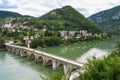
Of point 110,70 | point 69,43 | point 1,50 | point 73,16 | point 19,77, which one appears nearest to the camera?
point 110,70

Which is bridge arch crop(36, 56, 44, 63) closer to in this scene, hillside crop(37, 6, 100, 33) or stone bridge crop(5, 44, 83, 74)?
stone bridge crop(5, 44, 83, 74)

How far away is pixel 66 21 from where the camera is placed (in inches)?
6339

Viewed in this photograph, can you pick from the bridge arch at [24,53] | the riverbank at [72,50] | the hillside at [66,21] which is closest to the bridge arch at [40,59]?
the riverbank at [72,50]

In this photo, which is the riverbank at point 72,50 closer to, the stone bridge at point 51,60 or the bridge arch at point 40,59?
the bridge arch at point 40,59

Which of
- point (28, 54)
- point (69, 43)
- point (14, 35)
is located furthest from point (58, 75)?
point (14, 35)

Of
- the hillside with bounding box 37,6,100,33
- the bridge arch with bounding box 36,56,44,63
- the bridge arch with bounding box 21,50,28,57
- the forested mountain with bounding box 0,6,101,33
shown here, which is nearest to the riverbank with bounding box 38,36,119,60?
the bridge arch with bounding box 36,56,44,63

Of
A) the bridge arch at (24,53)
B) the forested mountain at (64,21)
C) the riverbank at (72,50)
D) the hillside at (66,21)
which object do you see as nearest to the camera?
the riverbank at (72,50)

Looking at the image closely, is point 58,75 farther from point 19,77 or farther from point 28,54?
point 28,54

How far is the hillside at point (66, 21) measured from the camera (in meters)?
146

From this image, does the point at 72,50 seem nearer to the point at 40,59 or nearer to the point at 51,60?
the point at 40,59

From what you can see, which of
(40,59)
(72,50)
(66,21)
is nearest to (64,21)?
(66,21)

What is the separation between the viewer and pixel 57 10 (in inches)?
7264

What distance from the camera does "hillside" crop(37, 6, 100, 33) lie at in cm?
14627

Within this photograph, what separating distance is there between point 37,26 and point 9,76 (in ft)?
334
